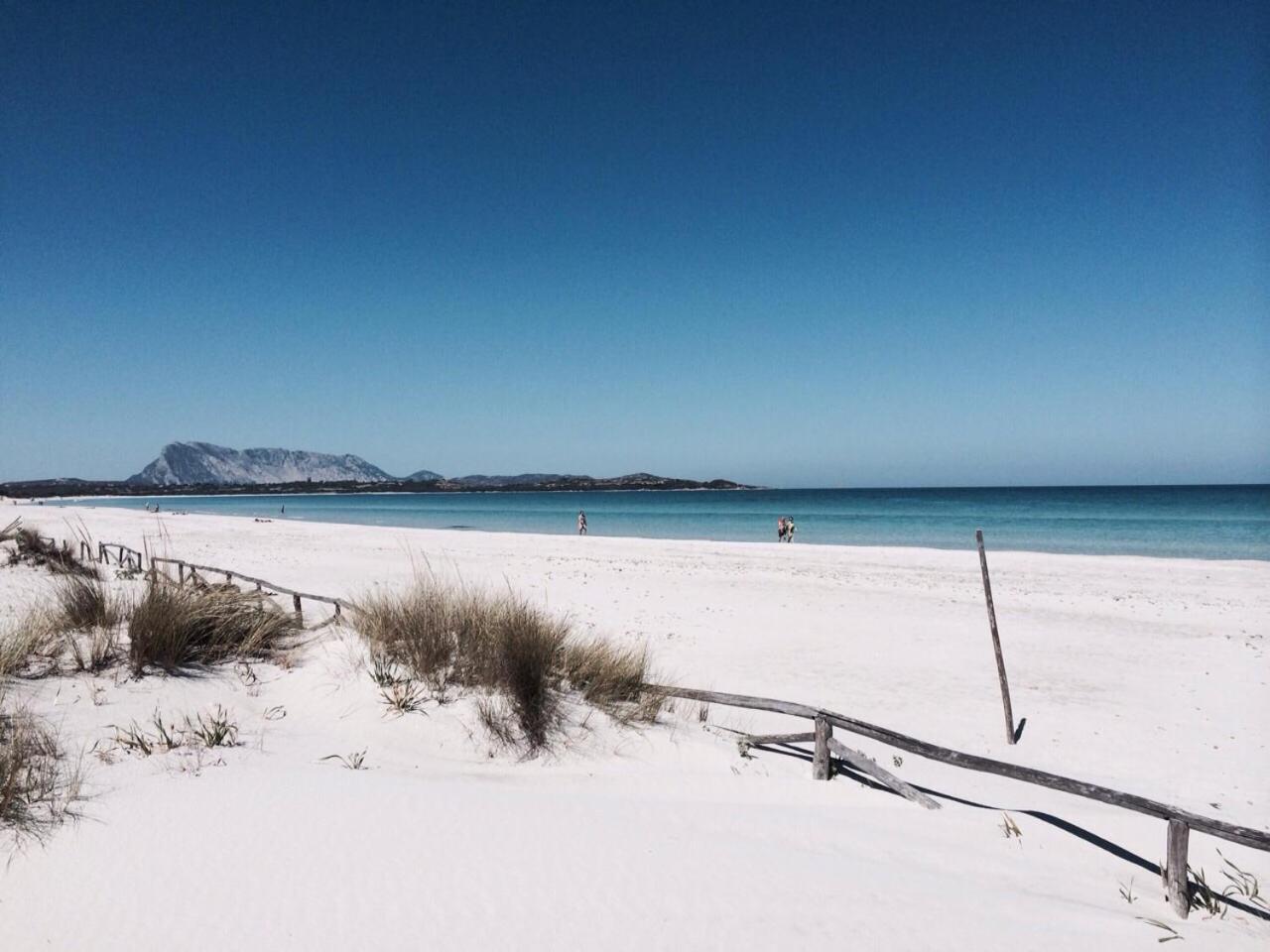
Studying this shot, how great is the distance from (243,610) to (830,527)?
42046 millimetres

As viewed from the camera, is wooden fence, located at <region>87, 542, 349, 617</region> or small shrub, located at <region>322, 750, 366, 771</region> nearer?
small shrub, located at <region>322, 750, 366, 771</region>

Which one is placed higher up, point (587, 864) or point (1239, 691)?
point (587, 864)

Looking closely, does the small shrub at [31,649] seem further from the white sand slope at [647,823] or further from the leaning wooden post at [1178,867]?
the leaning wooden post at [1178,867]

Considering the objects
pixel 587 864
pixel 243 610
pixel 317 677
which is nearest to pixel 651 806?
pixel 587 864

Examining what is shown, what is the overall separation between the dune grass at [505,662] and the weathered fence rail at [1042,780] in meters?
0.52

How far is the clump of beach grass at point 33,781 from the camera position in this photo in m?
3.11

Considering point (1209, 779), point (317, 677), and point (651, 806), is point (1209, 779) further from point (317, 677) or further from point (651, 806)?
point (317, 677)

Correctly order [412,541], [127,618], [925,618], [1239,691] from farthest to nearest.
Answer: [412,541]
[925,618]
[1239,691]
[127,618]

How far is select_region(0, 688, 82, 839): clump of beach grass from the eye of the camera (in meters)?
3.11

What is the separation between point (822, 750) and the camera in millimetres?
5184

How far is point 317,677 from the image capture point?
5.84 metres

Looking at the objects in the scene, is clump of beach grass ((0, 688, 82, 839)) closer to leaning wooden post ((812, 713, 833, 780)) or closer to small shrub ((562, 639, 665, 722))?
small shrub ((562, 639, 665, 722))

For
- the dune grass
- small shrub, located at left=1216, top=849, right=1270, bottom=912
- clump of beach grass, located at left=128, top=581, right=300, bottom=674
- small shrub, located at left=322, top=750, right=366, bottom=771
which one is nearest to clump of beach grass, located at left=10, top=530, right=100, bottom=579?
clump of beach grass, located at left=128, top=581, right=300, bottom=674

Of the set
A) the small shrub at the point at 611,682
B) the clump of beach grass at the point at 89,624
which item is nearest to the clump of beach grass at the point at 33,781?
the clump of beach grass at the point at 89,624
